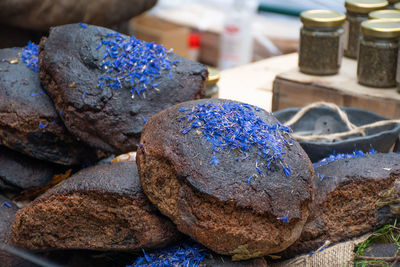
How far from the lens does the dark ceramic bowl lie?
1278 millimetres

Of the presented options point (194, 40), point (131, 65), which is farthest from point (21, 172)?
point (194, 40)

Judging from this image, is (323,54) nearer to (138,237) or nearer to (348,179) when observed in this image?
(348,179)

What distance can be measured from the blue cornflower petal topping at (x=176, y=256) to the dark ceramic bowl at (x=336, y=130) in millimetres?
462

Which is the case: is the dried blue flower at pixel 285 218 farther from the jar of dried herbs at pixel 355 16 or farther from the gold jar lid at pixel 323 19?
the jar of dried herbs at pixel 355 16

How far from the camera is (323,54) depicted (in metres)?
1.82

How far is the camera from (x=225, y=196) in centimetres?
89

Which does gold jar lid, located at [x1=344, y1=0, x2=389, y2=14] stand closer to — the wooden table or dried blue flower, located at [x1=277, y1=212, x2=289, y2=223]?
the wooden table

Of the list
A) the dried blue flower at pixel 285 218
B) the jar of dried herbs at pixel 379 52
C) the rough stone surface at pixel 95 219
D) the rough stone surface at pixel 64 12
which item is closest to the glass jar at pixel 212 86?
the jar of dried herbs at pixel 379 52

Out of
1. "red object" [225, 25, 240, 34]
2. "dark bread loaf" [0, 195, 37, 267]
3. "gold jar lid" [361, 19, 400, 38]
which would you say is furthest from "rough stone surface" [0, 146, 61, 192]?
"red object" [225, 25, 240, 34]

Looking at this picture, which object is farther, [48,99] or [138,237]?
[48,99]

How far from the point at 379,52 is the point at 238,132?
91 centimetres

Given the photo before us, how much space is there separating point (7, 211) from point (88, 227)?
27cm

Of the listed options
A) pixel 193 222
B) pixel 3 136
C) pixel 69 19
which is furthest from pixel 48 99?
pixel 69 19

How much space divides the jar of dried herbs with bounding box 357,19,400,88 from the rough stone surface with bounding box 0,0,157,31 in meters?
1.37
